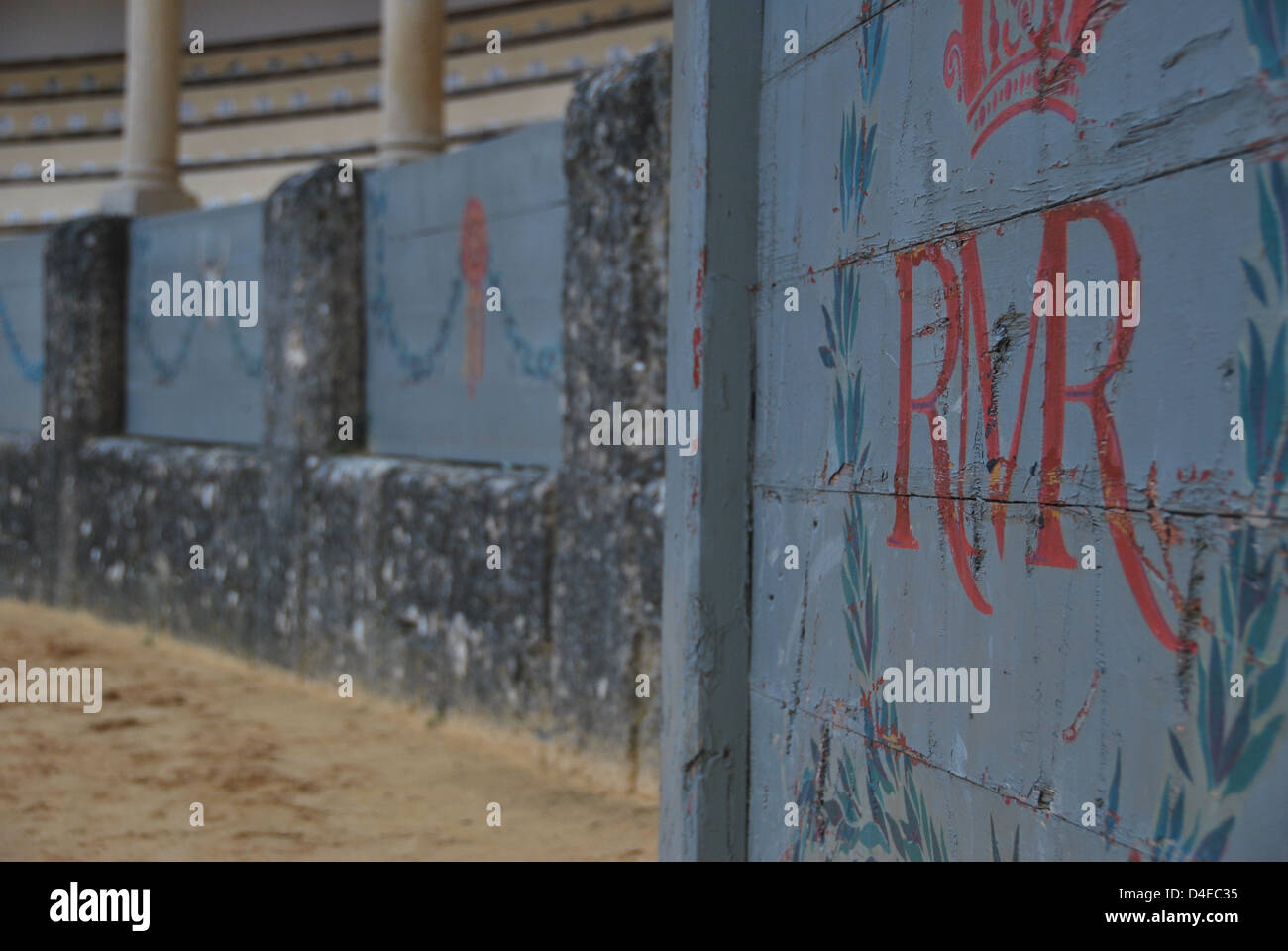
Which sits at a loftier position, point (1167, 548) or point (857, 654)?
point (1167, 548)

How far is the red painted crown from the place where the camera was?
1.19 metres

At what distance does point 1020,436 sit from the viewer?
1244mm

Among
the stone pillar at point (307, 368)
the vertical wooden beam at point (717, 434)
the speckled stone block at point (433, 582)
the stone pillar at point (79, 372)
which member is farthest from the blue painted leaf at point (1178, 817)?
the stone pillar at point (79, 372)

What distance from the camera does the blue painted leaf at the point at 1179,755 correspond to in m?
1.01

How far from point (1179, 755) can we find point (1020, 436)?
330 millimetres

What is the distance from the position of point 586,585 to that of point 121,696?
2.27 m

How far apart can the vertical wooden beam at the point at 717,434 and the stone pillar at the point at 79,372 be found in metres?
5.81

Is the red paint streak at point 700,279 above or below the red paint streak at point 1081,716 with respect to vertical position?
above

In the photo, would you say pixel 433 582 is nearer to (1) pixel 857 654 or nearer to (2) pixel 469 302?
(2) pixel 469 302

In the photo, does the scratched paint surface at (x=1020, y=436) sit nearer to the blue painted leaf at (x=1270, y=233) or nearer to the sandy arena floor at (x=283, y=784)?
the blue painted leaf at (x=1270, y=233)

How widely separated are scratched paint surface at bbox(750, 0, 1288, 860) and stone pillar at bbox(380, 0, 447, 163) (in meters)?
6.09

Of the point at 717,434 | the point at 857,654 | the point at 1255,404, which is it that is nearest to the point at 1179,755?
the point at 1255,404
